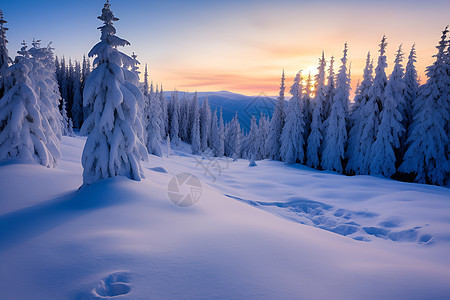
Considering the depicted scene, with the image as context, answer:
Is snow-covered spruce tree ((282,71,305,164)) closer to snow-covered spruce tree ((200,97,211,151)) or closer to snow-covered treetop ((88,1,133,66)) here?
snow-covered treetop ((88,1,133,66))

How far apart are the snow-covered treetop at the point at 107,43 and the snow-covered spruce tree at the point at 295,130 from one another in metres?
26.5

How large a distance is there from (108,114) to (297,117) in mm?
27821

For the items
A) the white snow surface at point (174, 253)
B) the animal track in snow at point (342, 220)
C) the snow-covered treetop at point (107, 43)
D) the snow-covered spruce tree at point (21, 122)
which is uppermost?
the snow-covered treetop at point (107, 43)

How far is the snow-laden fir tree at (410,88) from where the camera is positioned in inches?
1012

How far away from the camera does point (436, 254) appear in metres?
5.89

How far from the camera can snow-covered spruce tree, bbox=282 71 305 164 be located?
30.9 metres

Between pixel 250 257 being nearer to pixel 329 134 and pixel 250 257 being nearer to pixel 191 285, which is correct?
pixel 191 285

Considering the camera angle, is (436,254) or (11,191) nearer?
(436,254)

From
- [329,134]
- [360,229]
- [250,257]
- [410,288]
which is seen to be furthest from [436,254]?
[329,134]

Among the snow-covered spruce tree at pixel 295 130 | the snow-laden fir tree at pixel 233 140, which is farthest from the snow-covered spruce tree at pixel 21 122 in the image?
the snow-laden fir tree at pixel 233 140

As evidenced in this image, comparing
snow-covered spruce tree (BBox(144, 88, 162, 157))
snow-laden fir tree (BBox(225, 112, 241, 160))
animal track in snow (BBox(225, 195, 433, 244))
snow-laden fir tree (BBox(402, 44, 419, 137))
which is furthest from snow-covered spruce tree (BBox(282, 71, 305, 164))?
snow-laden fir tree (BBox(225, 112, 241, 160))

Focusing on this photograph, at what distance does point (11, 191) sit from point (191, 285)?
8422 millimetres

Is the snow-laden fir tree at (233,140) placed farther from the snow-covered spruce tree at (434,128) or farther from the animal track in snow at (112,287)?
the animal track in snow at (112,287)

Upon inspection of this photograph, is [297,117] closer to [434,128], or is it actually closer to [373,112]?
[373,112]
